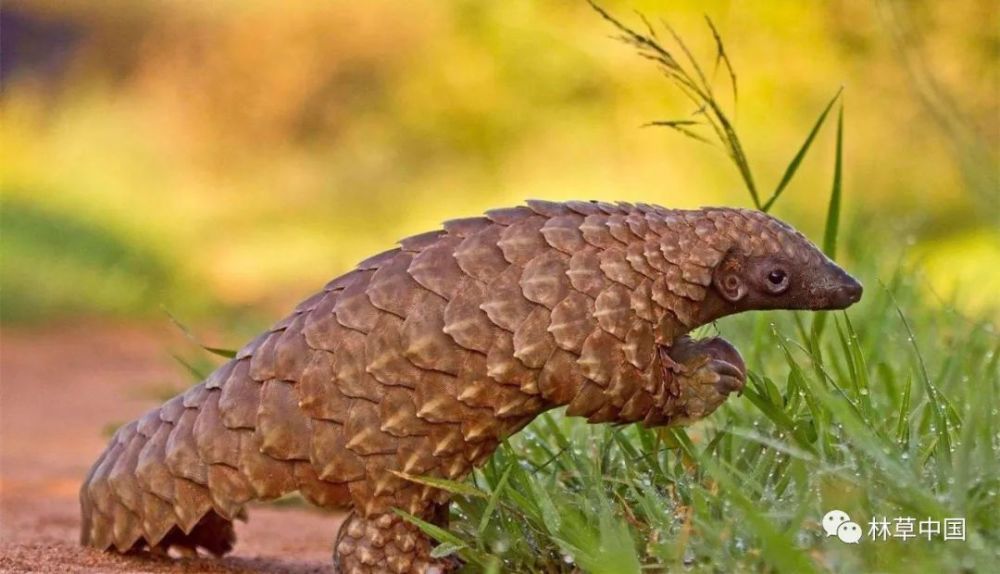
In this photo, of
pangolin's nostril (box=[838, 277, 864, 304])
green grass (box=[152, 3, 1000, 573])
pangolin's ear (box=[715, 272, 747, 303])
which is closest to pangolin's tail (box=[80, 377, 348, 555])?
green grass (box=[152, 3, 1000, 573])

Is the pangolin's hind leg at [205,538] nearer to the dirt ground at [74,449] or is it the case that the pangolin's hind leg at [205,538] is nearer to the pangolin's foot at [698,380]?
the dirt ground at [74,449]

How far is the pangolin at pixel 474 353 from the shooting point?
89.0 inches

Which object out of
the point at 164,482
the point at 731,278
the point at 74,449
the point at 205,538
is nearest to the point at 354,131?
the point at 74,449

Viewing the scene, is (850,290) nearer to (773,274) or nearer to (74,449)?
(773,274)

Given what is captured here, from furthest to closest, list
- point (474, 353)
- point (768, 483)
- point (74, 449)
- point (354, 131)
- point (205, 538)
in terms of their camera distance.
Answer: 1. point (354, 131)
2. point (74, 449)
3. point (205, 538)
4. point (768, 483)
5. point (474, 353)

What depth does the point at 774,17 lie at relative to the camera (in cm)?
1128

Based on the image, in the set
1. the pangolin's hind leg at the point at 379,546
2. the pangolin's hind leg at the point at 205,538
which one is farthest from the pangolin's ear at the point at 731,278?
the pangolin's hind leg at the point at 205,538

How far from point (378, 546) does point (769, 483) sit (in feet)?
2.32

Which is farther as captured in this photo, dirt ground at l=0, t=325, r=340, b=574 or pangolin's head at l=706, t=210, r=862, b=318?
dirt ground at l=0, t=325, r=340, b=574

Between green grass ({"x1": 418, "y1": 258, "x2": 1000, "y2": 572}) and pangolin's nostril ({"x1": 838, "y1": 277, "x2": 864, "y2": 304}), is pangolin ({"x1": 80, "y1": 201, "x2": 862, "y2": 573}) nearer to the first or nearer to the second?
pangolin's nostril ({"x1": 838, "y1": 277, "x2": 864, "y2": 304})

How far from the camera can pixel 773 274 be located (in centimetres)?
234

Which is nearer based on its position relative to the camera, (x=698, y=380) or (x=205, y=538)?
(x=698, y=380)

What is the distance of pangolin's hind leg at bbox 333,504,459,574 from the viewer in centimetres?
233

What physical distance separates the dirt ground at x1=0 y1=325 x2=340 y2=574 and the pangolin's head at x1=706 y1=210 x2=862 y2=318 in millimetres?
1146
